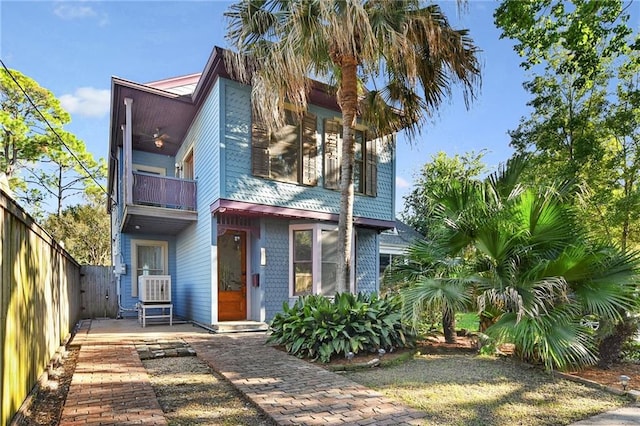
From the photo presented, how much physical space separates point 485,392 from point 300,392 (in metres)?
1.95

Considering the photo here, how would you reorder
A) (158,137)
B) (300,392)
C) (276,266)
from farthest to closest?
(158,137), (276,266), (300,392)

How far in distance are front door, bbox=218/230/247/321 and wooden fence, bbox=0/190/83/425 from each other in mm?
4423

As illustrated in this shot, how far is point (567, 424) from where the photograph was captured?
3.41 meters

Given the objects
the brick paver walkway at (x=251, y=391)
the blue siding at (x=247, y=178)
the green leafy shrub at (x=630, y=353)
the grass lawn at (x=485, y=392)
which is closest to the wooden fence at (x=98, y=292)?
the brick paver walkway at (x=251, y=391)

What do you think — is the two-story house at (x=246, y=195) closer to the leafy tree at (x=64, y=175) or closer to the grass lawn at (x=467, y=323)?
the grass lawn at (x=467, y=323)

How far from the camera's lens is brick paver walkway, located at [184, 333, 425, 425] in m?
3.45

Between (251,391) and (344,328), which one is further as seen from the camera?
(344,328)

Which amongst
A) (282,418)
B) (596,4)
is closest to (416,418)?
(282,418)

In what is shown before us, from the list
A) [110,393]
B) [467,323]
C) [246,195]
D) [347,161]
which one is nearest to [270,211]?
[246,195]

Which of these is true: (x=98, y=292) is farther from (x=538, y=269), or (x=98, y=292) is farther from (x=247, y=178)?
(x=538, y=269)

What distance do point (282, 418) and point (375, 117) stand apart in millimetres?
6306

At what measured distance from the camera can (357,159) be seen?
1038 cm

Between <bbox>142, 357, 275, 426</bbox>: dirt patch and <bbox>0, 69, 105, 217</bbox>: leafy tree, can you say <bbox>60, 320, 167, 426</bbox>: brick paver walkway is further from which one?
<bbox>0, 69, 105, 217</bbox>: leafy tree

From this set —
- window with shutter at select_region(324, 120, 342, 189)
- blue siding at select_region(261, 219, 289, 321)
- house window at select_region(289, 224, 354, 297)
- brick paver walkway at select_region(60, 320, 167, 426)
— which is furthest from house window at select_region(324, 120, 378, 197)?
brick paver walkway at select_region(60, 320, 167, 426)
